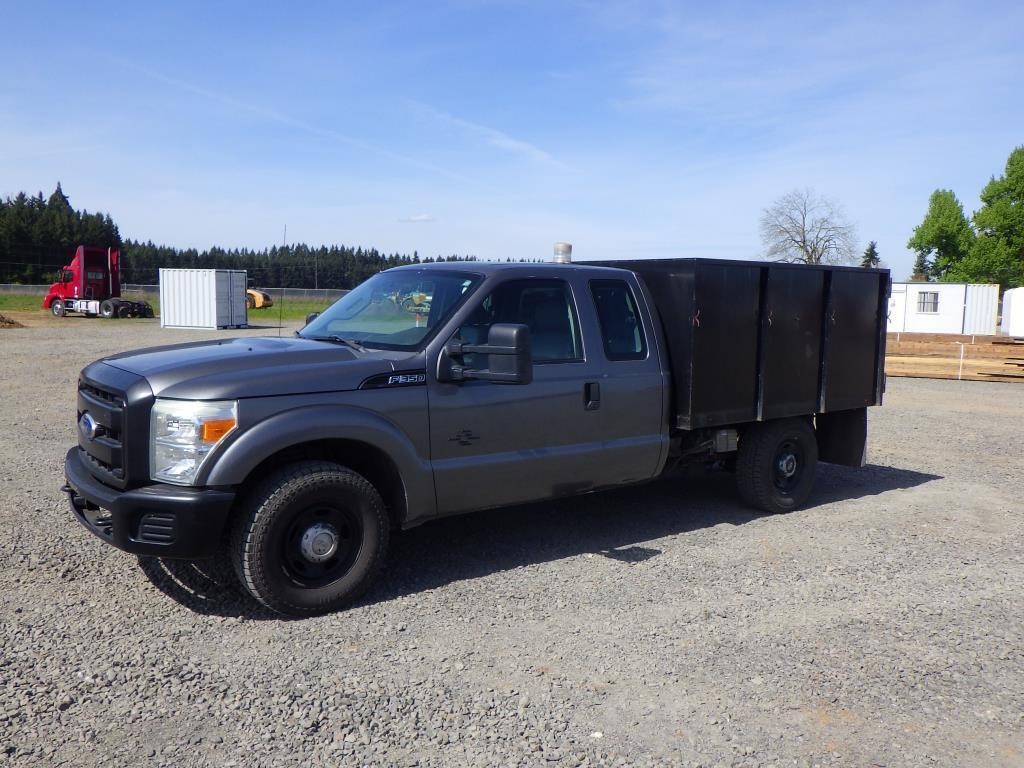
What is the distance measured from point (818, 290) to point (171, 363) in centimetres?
516

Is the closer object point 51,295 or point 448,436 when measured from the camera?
point 448,436

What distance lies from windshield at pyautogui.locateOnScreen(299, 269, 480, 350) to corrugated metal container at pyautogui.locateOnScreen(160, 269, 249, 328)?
30.5 meters

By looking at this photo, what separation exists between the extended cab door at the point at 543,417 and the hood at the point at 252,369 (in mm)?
497

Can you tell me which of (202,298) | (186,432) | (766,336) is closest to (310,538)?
(186,432)

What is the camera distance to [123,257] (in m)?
70.8

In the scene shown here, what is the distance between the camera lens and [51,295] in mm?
39438

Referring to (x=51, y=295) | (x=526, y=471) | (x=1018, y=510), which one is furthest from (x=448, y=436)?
(x=51, y=295)

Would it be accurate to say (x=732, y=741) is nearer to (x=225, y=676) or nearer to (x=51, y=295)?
(x=225, y=676)

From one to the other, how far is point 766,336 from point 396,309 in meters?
3.02

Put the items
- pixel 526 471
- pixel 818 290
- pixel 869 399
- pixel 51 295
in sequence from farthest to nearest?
1. pixel 51 295
2. pixel 869 399
3. pixel 818 290
4. pixel 526 471

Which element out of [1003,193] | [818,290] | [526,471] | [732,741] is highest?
[1003,193]

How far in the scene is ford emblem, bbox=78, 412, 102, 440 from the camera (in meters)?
4.75

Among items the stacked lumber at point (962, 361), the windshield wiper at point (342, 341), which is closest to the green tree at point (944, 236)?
the stacked lumber at point (962, 361)

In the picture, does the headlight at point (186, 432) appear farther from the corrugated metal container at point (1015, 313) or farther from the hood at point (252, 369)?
the corrugated metal container at point (1015, 313)
